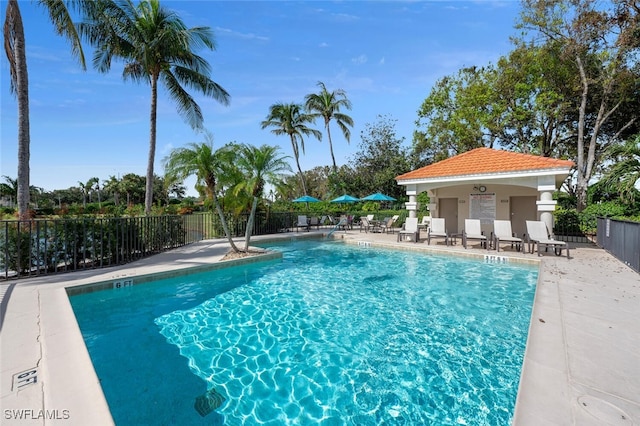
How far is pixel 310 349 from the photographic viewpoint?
4379mm

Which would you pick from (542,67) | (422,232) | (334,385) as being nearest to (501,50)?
(542,67)

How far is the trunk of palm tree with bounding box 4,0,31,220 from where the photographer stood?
7.85 m

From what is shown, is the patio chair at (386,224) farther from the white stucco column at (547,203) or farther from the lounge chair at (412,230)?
the white stucco column at (547,203)

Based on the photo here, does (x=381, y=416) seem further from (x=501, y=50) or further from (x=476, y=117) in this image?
(x=501, y=50)

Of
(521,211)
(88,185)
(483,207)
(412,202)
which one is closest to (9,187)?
(88,185)

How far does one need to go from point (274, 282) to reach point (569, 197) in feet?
62.3

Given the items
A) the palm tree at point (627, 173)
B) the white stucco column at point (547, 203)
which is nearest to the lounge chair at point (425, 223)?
the white stucco column at point (547, 203)

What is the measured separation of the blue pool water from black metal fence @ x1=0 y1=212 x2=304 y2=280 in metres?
2.27

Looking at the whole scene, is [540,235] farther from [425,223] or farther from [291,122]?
[291,122]

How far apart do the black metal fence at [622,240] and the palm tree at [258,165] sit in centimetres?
1058

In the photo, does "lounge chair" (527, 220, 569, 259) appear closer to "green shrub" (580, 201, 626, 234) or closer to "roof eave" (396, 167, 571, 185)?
"roof eave" (396, 167, 571, 185)

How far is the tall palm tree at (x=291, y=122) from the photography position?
91.0 feet

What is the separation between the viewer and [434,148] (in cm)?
2814

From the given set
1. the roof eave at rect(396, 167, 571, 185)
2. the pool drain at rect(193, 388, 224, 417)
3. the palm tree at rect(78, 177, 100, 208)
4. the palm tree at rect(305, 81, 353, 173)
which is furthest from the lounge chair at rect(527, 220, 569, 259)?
the palm tree at rect(78, 177, 100, 208)
